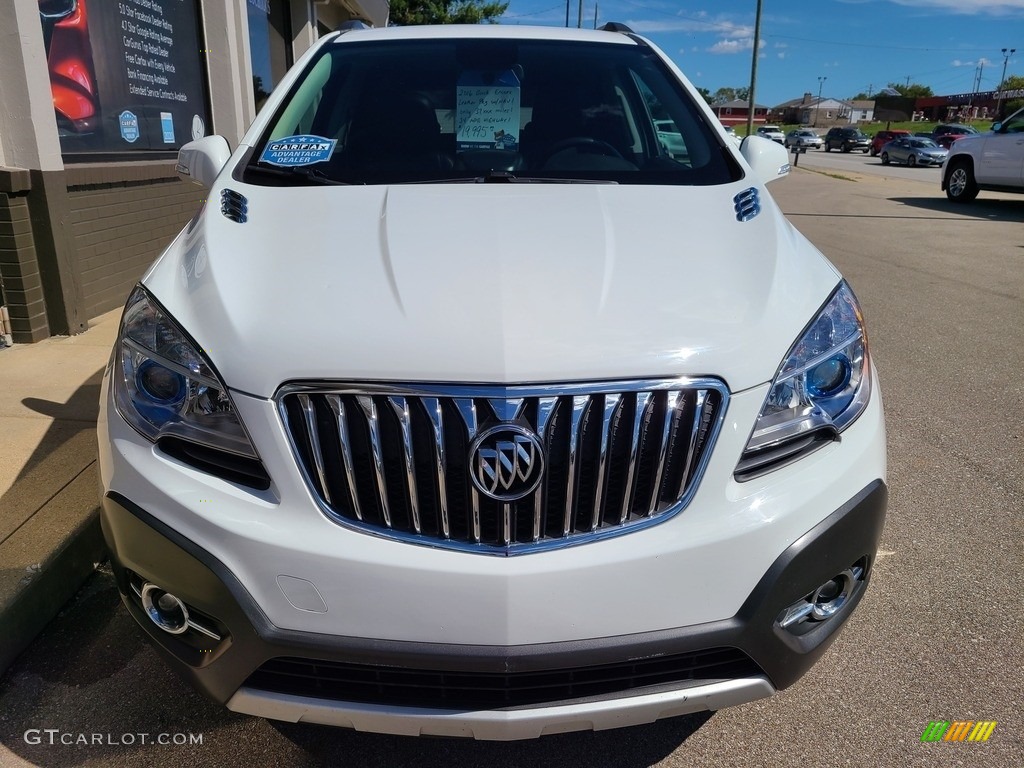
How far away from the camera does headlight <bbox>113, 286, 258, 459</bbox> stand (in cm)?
169

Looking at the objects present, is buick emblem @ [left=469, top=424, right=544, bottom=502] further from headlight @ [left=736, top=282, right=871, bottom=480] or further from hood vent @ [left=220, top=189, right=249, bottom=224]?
hood vent @ [left=220, top=189, right=249, bottom=224]

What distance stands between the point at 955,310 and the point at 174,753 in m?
6.66

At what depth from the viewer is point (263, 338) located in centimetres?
170

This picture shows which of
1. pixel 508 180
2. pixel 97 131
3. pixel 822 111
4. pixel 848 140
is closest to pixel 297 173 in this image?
pixel 508 180

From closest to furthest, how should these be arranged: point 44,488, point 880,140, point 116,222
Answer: point 44,488, point 116,222, point 880,140

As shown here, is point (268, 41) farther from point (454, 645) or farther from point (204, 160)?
point (454, 645)

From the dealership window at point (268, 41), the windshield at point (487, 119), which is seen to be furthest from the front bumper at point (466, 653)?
the dealership window at point (268, 41)

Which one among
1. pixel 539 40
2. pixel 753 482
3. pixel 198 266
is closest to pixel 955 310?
pixel 539 40

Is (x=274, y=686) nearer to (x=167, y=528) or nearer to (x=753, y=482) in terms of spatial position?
(x=167, y=528)

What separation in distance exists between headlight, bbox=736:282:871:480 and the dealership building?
4.53m

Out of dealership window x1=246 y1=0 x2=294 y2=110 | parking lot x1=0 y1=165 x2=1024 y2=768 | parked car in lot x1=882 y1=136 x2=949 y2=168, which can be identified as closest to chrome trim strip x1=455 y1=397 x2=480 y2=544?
parking lot x1=0 y1=165 x2=1024 y2=768

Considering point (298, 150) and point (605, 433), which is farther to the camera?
point (298, 150)

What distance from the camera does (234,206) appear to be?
231 cm

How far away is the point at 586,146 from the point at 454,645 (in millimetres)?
1895
